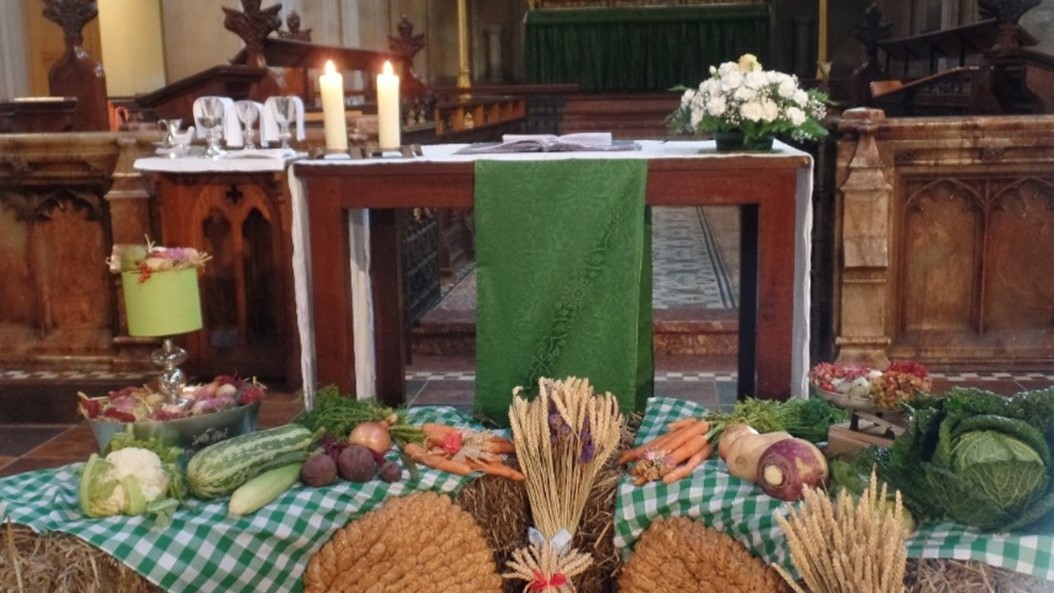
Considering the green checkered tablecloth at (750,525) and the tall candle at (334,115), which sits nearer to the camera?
the green checkered tablecloth at (750,525)

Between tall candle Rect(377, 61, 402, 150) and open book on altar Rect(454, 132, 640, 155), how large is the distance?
23cm

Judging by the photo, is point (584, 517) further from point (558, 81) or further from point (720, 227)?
point (558, 81)

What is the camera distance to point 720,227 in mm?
10195

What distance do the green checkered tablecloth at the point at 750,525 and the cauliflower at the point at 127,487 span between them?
113 cm

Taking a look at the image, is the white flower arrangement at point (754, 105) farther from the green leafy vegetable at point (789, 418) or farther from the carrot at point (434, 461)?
the carrot at point (434, 461)

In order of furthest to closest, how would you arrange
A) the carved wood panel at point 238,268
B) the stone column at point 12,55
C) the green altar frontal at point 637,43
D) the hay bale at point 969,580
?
the green altar frontal at point 637,43 → the stone column at point 12,55 → the carved wood panel at point 238,268 → the hay bale at point 969,580

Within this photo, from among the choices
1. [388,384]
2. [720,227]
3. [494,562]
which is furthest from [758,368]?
[720,227]

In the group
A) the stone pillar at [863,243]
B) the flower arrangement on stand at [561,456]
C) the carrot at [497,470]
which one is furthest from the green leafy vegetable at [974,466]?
the stone pillar at [863,243]

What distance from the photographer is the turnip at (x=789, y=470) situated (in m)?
2.70

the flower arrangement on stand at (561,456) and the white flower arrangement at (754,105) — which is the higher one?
the white flower arrangement at (754,105)

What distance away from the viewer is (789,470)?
2705 mm

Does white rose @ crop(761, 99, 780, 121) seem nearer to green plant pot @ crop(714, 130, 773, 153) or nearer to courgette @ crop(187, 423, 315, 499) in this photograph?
green plant pot @ crop(714, 130, 773, 153)

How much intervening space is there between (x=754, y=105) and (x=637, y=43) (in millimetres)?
13840

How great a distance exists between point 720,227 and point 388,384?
20.8ft
